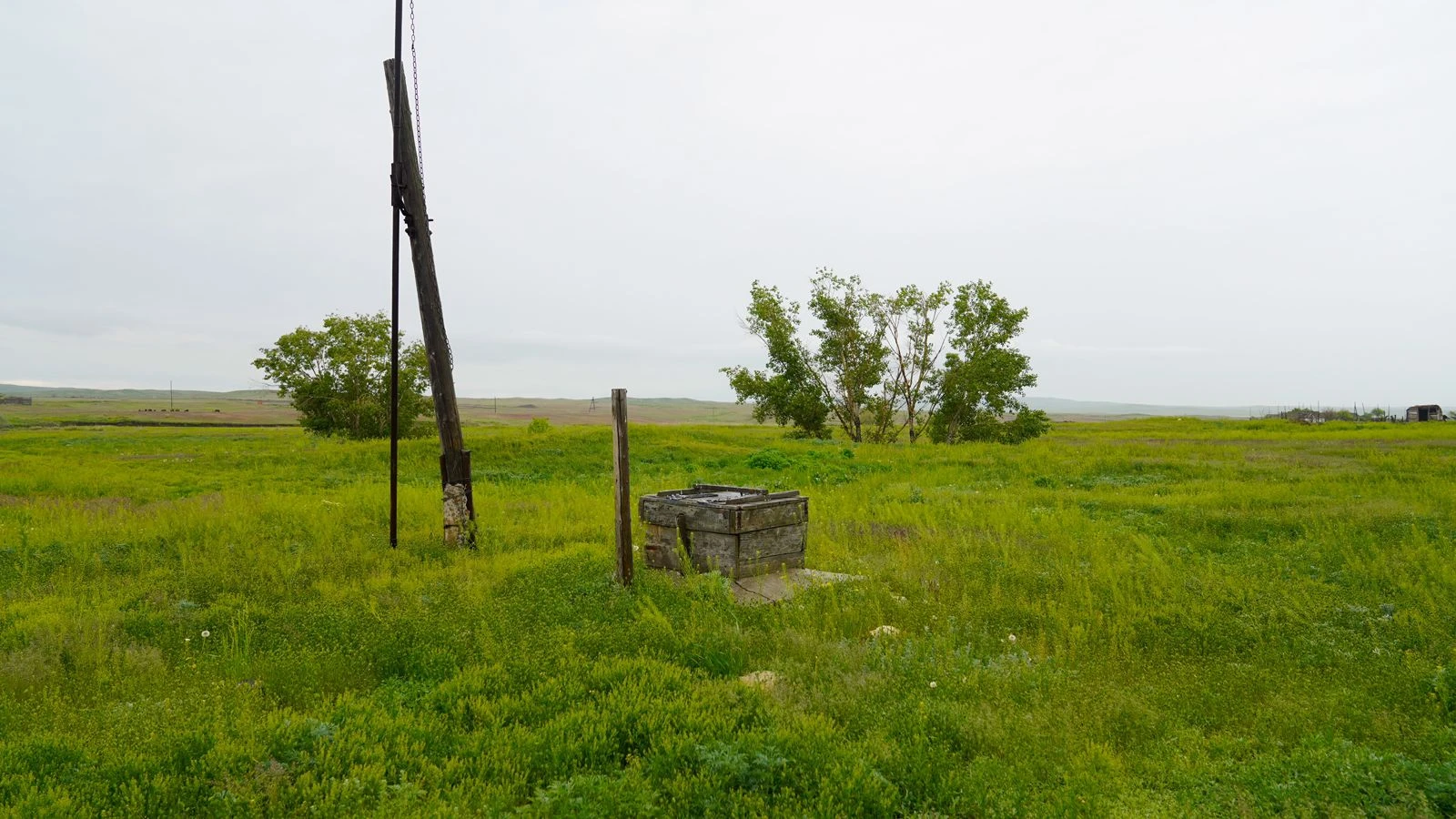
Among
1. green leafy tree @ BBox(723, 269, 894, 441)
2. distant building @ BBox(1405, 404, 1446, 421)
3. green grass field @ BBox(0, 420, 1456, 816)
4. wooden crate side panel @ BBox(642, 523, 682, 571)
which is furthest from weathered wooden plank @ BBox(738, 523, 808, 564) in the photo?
distant building @ BBox(1405, 404, 1446, 421)

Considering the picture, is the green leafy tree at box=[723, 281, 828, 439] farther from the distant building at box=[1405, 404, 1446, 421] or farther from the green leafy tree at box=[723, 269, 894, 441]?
the distant building at box=[1405, 404, 1446, 421]

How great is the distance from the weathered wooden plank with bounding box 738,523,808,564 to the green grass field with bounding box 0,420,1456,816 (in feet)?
2.31

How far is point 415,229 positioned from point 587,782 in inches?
361

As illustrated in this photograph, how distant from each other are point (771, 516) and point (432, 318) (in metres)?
6.06

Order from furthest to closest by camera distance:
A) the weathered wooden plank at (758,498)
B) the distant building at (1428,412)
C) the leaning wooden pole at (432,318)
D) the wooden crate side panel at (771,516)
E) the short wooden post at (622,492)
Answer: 1. the distant building at (1428,412)
2. the leaning wooden pole at (432,318)
3. the weathered wooden plank at (758,498)
4. the wooden crate side panel at (771,516)
5. the short wooden post at (622,492)

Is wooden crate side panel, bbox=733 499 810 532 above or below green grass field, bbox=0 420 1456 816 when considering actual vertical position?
above

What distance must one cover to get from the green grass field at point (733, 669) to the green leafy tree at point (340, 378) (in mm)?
26301

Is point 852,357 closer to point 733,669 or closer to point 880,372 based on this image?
point 880,372

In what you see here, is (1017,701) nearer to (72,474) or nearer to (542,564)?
(542,564)

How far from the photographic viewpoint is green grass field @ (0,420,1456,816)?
169 inches

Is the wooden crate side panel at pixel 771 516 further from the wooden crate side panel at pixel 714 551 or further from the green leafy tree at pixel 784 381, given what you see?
the green leafy tree at pixel 784 381

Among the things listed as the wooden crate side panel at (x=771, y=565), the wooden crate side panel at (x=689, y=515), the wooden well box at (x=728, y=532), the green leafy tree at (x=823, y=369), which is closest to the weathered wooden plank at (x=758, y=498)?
the wooden well box at (x=728, y=532)

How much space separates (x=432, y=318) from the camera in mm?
11148

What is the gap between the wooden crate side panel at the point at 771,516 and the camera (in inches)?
341
